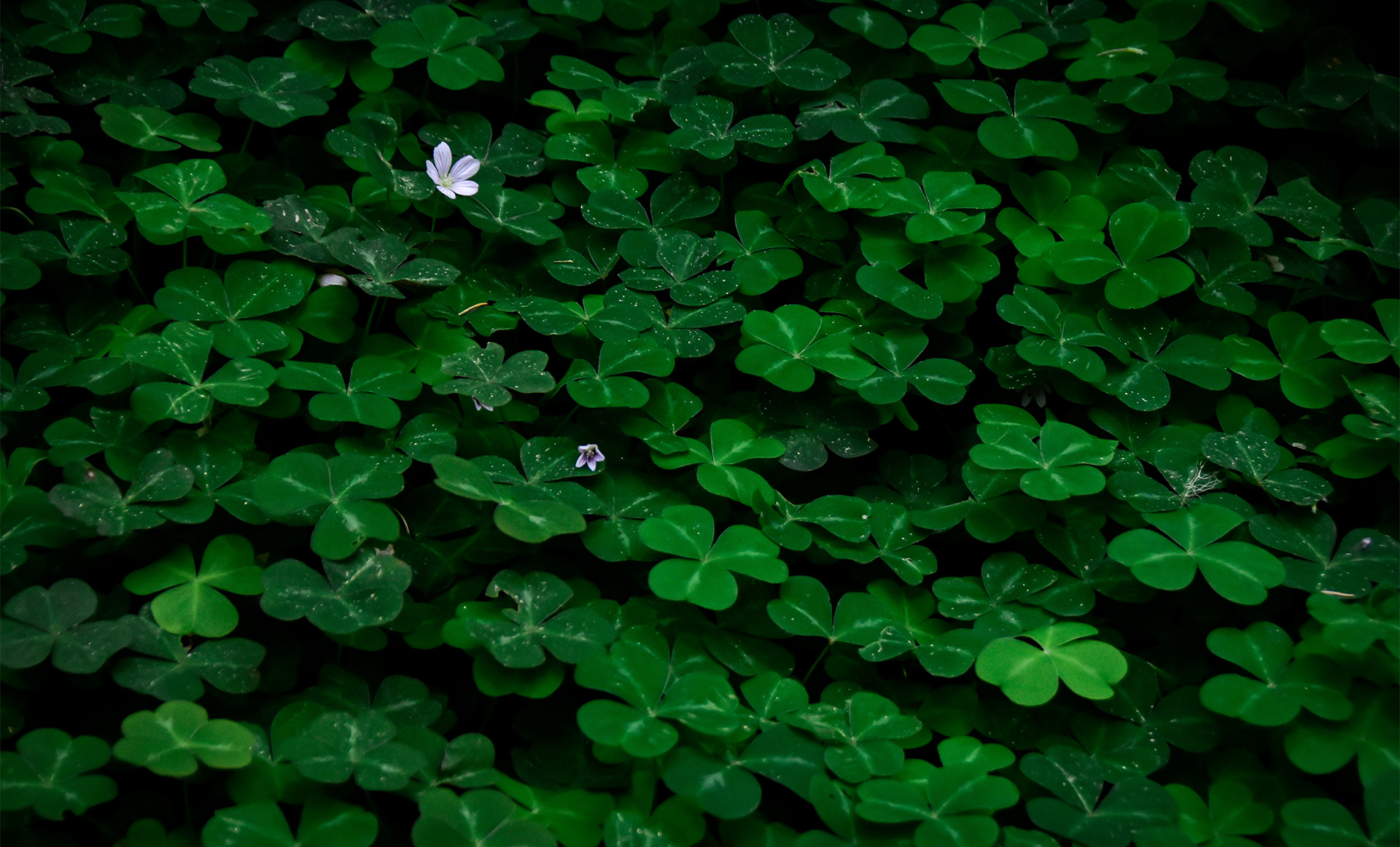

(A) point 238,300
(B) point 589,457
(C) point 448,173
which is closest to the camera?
(B) point 589,457

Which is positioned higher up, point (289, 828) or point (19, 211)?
point (19, 211)

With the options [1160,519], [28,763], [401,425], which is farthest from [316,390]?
[1160,519]

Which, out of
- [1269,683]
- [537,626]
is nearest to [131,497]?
[537,626]

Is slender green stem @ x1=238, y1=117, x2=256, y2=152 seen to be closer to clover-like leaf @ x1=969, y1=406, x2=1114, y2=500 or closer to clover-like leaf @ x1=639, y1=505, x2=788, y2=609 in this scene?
clover-like leaf @ x1=639, y1=505, x2=788, y2=609

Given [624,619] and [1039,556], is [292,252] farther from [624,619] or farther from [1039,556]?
[1039,556]

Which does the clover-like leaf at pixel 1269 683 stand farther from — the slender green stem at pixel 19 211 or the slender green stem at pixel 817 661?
the slender green stem at pixel 19 211

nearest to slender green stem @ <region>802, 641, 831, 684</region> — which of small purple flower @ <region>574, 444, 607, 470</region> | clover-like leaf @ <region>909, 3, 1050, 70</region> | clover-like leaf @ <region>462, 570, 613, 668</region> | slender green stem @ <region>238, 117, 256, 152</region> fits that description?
clover-like leaf @ <region>462, 570, 613, 668</region>

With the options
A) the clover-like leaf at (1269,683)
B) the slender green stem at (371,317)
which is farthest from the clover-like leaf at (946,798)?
the slender green stem at (371,317)

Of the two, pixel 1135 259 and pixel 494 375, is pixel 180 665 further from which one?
pixel 1135 259
